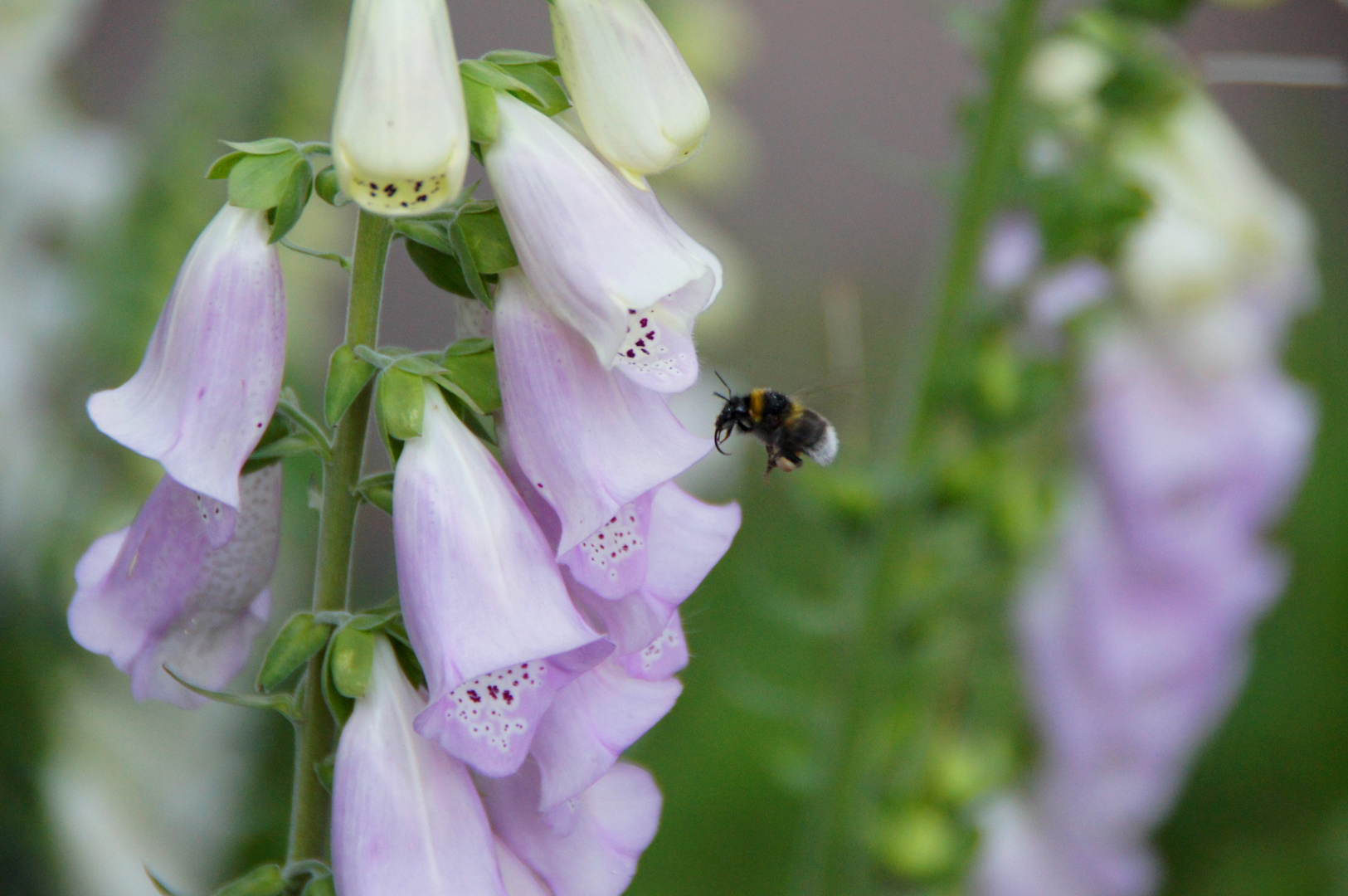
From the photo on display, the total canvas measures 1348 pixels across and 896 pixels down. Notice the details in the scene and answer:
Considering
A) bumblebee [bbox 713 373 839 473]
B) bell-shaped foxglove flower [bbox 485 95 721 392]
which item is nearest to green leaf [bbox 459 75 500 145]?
bell-shaped foxglove flower [bbox 485 95 721 392]

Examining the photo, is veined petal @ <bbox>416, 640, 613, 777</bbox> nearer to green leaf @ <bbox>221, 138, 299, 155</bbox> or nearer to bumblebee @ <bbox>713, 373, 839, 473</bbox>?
green leaf @ <bbox>221, 138, 299, 155</bbox>

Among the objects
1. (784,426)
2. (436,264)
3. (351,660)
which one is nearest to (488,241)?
(436,264)

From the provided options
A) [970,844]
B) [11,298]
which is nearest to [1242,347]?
[970,844]

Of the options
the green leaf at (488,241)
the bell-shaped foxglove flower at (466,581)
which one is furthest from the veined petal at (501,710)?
the green leaf at (488,241)

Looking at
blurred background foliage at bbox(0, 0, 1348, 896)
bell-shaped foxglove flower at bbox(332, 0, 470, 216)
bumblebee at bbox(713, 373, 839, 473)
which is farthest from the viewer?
blurred background foliage at bbox(0, 0, 1348, 896)

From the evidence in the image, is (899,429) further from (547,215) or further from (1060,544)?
(547,215)

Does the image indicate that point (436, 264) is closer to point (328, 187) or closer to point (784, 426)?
point (328, 187)

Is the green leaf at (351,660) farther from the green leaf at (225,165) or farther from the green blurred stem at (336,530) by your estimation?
the green leaf at (225,165)
